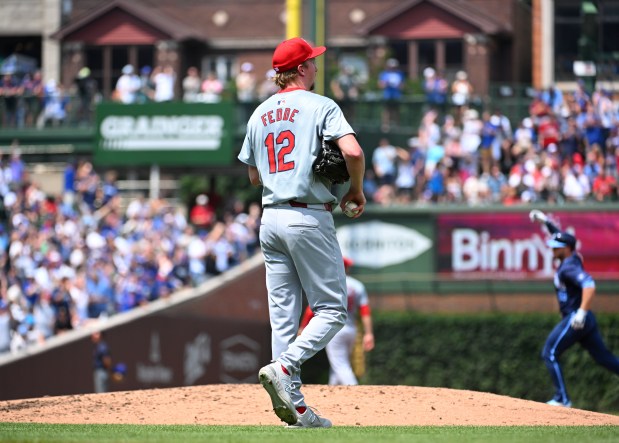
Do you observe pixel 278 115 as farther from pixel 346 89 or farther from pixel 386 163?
pixel 346 89

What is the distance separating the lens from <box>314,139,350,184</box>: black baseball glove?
727 centimetres

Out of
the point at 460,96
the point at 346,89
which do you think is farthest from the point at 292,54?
the point at 346,89

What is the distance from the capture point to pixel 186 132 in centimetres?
2633

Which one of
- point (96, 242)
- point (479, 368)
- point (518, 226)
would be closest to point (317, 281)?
point (479, 368)

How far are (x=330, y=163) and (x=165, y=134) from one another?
19589 millimetres

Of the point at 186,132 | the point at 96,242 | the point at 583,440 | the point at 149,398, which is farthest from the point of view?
the point at 186,132

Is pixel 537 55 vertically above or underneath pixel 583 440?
above

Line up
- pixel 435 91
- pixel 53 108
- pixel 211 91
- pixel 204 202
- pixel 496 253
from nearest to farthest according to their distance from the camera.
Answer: pixel 496 253 → pixel 204 202 → pixel 435 91 → pixel 211 91 → pixel 53 108

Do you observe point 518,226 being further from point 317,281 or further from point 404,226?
point 317,281

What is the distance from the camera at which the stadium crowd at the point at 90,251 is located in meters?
20.5

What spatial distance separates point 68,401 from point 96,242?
13259mm

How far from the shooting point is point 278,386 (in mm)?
7176

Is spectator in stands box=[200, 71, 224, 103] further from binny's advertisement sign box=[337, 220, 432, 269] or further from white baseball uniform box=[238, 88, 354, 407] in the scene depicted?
white baseball uniform box=[238, 88, 354, 407]

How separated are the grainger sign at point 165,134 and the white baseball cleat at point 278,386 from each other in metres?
18.9
